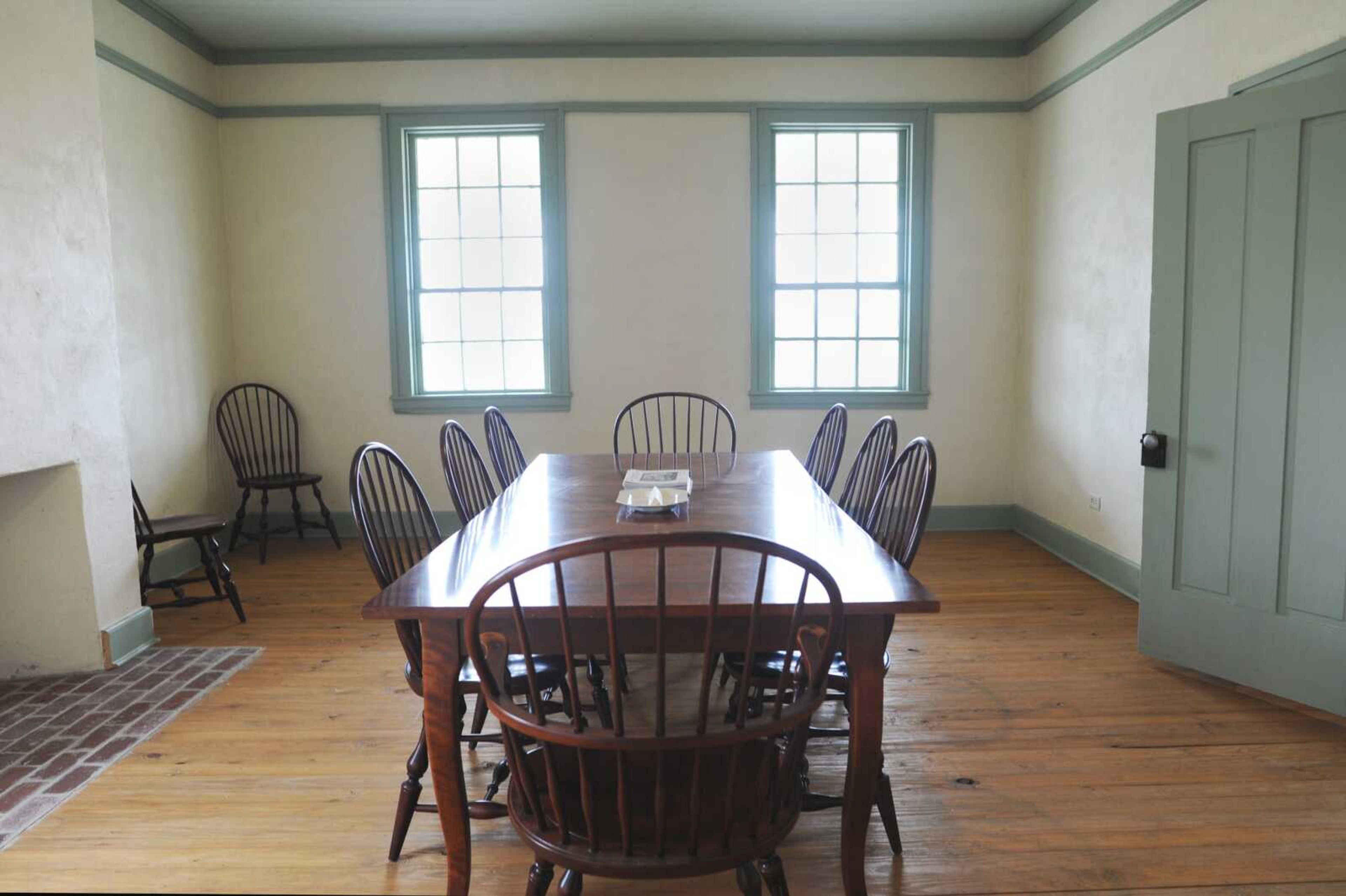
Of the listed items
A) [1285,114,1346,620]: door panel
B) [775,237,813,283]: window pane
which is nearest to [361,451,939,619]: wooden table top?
[1285,114,1346,620]: door panel

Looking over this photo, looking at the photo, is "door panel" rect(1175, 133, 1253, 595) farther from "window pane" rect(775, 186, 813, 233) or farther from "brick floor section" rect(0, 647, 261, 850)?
"brick floor section" rect(0, 647, 261, 850)

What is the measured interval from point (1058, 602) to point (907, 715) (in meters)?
1.63

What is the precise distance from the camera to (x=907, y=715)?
2.94m

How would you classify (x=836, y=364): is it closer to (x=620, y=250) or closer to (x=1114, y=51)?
(x=620, y=250)

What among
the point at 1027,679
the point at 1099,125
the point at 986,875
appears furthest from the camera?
the point at 1099,125

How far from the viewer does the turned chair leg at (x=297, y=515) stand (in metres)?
5.42

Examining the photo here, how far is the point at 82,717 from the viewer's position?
2.98 m

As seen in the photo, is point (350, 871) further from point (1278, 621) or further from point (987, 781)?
point (1278, 621)

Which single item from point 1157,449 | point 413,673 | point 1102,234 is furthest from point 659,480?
point 1102,234

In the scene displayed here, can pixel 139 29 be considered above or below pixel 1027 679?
above

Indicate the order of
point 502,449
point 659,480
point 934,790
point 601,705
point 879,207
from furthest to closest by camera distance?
point 879,207
point 502,449
point 659,480
point 934,790
point 601,705

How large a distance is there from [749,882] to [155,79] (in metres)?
5.20

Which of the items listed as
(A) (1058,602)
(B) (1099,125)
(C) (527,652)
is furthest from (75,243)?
(B) (1099,125)

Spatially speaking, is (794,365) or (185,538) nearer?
(185,538)
